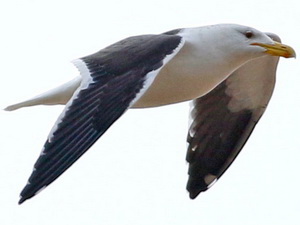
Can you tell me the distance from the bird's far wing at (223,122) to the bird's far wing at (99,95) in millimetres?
1917

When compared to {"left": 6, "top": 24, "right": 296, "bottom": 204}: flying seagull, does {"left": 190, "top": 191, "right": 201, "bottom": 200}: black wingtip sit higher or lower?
lower

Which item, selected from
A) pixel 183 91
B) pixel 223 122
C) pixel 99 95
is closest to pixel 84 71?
pixel 99 95

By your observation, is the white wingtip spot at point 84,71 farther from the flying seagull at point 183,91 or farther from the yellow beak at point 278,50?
the yellow beak at point 278,50

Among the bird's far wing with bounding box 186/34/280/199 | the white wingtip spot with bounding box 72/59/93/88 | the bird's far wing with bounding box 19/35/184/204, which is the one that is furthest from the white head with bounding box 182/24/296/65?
the bird's far wing with bounding box 186/34/280/199

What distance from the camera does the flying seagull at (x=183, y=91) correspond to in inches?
402

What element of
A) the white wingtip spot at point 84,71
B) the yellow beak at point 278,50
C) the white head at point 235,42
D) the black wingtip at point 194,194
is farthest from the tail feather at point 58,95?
the black wingtip at point 194,194

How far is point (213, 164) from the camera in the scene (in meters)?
13.2

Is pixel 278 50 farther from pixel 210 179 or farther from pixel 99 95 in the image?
pixel 99 95

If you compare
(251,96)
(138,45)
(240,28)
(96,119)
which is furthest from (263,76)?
(96,119)

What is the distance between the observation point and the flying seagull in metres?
10.2

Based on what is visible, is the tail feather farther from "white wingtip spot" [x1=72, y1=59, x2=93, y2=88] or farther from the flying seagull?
"white wingtip spot" [x1=72, y1=59, x2=93, y2=88]

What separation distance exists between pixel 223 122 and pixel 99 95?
3.00 m

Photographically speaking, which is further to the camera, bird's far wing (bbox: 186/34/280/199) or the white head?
bird's far wing (bbox: 186/34/280/199)

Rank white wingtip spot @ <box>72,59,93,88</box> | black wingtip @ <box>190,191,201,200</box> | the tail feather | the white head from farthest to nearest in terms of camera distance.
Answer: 1. black wingtip @ <box>190,191,201,200</box>
2. the white head
3. the tail feather
4. white wingtip spot @ <box>72,59,93,88</box>
